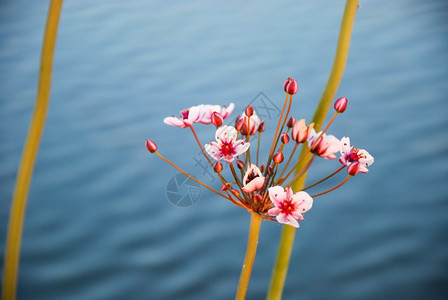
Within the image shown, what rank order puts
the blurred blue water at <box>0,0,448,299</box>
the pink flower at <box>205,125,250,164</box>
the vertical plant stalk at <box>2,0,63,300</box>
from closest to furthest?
the vertical plant stalk at <box>2,0,63,300</box> → the pink flower at <box>205,125,250,164</box> → the blurred blue water at <box>0,0,448,299</box>

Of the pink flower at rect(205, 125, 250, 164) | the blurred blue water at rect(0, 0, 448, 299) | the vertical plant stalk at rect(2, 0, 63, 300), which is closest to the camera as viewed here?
the vertical plant stalk at rect(2, 0, 63, 300)

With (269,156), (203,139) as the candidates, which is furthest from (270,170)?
(203,139)

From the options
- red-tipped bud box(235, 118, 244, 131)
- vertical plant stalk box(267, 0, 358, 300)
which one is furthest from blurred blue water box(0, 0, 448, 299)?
red-tipped bud box(235, 118, 244, 131)

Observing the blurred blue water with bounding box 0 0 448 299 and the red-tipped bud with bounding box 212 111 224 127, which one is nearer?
the red-tipped bud with bounding box 212 111 224 127

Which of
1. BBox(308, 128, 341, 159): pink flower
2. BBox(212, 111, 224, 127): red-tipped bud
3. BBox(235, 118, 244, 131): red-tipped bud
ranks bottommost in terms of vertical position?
BBox(308, 128, 341, 159): pink flower

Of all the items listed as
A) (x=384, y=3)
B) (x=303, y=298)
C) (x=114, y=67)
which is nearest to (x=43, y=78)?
(x=303, y=298)

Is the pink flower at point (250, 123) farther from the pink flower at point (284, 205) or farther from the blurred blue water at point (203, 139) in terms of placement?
the blurred blue water at point (203, 139)

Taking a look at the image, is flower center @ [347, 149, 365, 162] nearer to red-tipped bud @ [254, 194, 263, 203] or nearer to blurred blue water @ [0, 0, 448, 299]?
red-tipped bud @ [254, 194, 263, 203]
